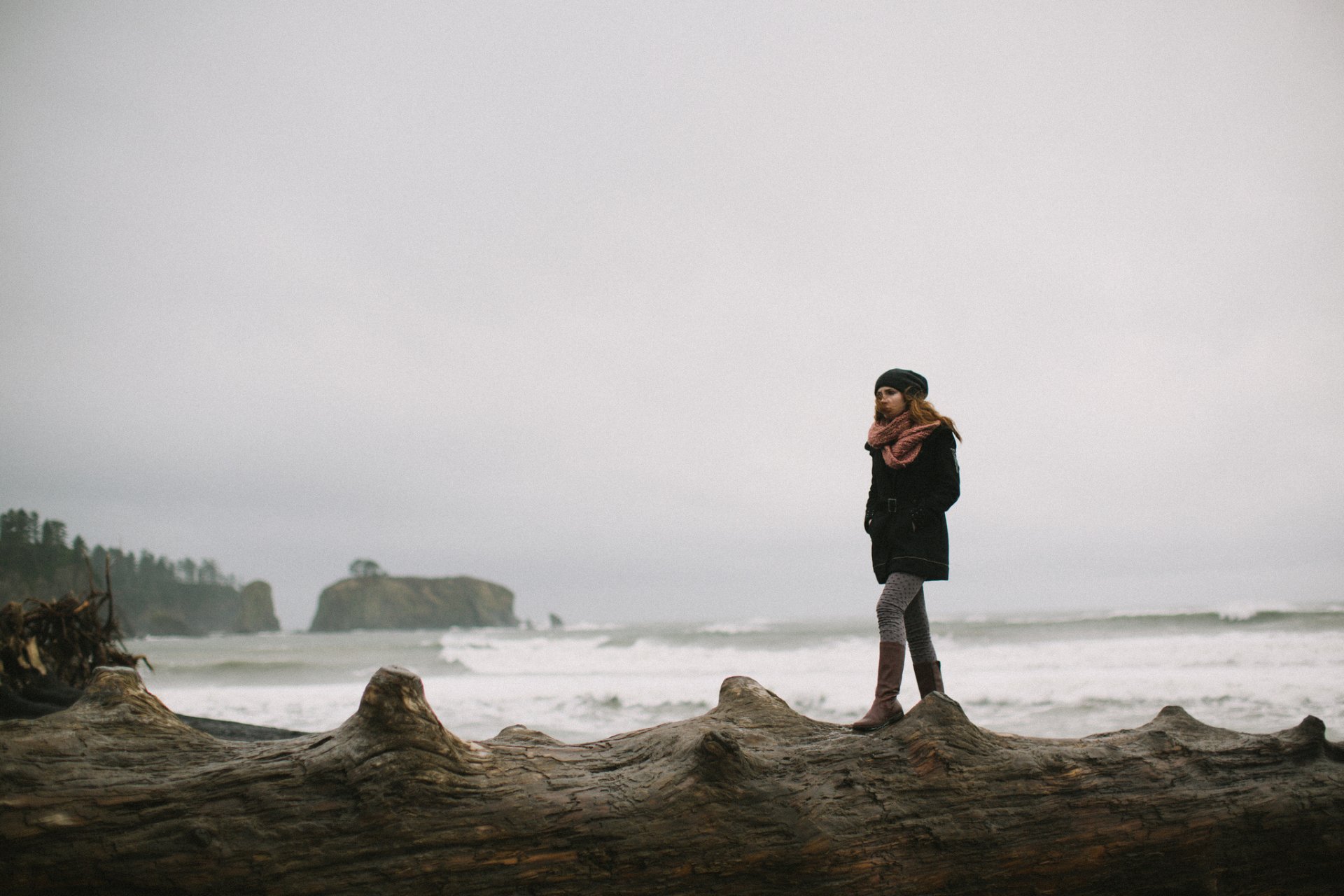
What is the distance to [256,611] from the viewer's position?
246ft

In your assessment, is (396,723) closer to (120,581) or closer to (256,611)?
(120,581)

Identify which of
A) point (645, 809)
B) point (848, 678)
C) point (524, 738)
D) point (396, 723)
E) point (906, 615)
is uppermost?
point (906, 615)

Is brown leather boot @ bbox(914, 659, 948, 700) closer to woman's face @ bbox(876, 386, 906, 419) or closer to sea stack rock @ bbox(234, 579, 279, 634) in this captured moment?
woman's face @ bbox(876, 386, 906, 419)

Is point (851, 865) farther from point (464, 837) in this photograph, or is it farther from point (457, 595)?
point (457, 595)

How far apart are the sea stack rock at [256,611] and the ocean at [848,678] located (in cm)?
4931

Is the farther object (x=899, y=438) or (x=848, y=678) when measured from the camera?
(x=848, y=678)

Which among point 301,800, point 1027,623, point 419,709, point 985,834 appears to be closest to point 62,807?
point 301,800

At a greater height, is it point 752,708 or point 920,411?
point 920,411

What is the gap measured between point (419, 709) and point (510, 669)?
23.2 m

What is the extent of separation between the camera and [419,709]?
2574mm

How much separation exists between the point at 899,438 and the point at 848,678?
46.9 feet

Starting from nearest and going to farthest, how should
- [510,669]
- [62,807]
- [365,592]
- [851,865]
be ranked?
1. [62,807]
2. [851,865]
3. [510,669]
4. [365,592]

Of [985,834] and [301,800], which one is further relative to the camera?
[985,834]

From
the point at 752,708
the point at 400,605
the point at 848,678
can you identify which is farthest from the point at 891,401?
the point at 400,605
